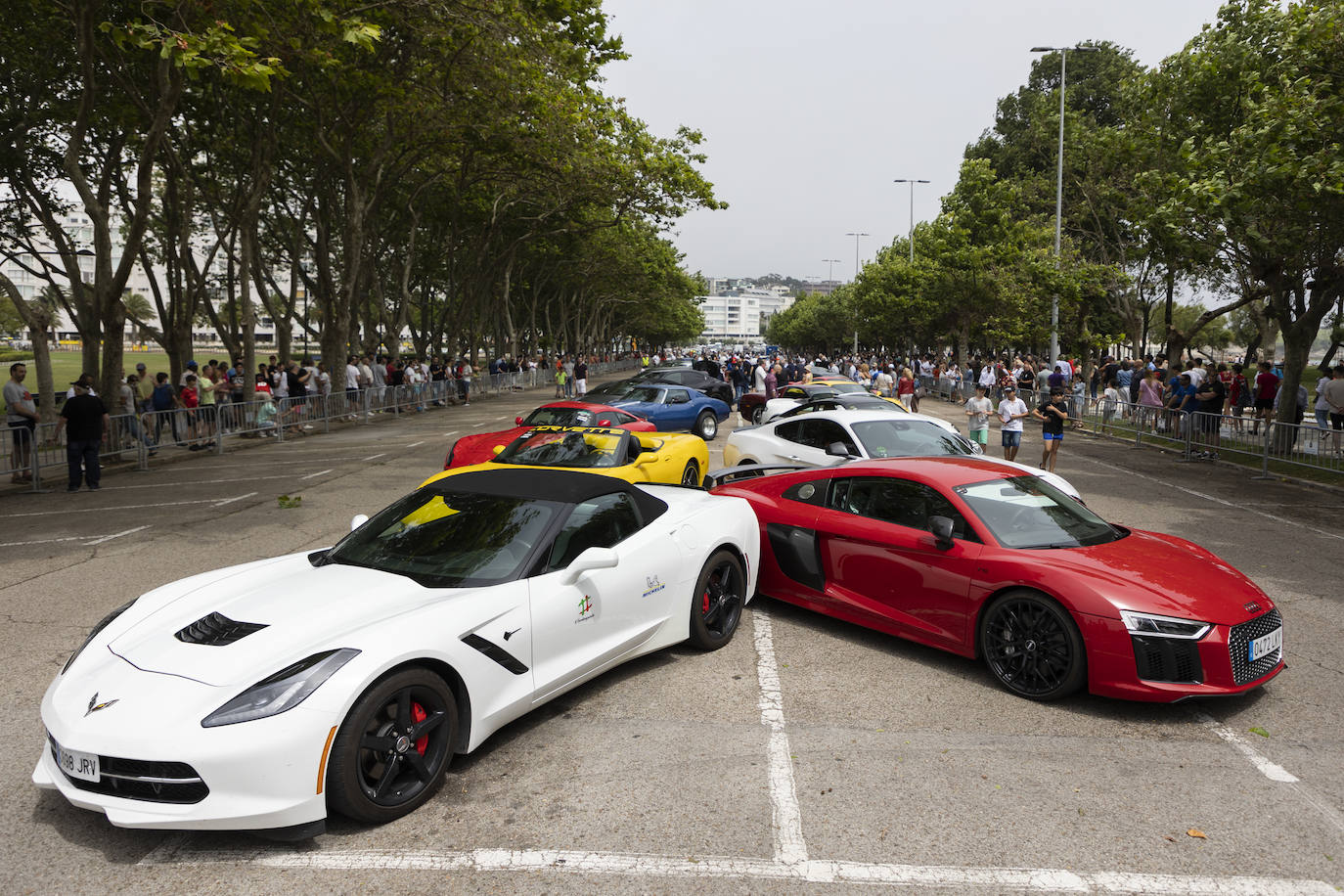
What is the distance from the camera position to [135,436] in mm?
16016

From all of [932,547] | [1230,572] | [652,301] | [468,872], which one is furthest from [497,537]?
[652,301]

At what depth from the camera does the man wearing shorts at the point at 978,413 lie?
1407 centimetres

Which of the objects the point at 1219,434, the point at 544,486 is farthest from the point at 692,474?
the point at 1219,434

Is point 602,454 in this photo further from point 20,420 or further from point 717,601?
point 20,420

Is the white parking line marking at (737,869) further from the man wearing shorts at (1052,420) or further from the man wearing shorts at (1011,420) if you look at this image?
the man wearing shorts at (1052,420)

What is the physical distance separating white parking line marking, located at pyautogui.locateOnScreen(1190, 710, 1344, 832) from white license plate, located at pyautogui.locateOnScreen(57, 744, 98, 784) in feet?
17.1

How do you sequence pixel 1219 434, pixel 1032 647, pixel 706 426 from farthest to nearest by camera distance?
pixel 706 426
pixel 1219 434
pixel 1032 647

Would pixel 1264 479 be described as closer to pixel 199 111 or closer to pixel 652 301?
pixel 199 111

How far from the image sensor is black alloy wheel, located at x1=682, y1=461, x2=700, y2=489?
39.5ft

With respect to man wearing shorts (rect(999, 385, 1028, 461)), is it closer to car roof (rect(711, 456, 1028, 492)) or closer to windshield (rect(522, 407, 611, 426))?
windshield (rect(522, 407, 611, 426))

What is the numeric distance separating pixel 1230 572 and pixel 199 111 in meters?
23.7

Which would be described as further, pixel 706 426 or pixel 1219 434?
pixel 706 426

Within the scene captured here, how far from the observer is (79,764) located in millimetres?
3576

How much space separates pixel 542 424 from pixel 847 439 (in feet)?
15.2
